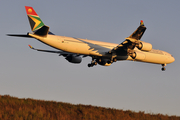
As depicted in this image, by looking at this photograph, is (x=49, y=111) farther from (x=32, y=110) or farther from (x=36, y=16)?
(x=36, y=16)

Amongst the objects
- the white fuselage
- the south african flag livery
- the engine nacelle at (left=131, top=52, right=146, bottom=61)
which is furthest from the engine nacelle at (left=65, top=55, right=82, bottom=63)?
the engine nacelle at (left=131, top=52, right=146, bottom=61)

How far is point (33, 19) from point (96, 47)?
8.33m

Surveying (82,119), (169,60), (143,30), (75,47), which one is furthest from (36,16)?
(169,60)

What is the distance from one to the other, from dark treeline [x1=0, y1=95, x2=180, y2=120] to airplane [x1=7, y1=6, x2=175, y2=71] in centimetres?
758

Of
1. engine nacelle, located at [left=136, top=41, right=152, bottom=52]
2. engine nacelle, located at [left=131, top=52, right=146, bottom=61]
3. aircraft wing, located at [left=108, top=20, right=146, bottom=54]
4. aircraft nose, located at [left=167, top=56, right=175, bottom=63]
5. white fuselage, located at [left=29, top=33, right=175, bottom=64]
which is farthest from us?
aircraft nose, located at [left=167, top=56, right=175, bottom=63]

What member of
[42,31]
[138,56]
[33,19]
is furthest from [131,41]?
[33,19]

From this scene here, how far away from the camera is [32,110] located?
18469mm

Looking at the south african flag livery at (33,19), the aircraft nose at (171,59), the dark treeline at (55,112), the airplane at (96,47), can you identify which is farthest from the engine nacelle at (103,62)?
the dark treeline at (55,112)

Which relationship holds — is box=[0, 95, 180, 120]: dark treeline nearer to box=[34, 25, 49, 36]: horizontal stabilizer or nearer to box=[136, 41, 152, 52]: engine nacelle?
box=[34, 25, 49, 36]: horizontal stabilizer

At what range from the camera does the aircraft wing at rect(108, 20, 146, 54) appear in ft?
85.8

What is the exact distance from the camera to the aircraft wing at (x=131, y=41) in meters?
26.1

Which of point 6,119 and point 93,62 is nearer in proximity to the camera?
point 6,119

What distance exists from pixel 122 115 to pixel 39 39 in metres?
12.5

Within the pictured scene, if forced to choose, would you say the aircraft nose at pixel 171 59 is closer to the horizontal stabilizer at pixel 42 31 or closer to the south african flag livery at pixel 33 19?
the horizontal stabilizer at pixel 42 31
